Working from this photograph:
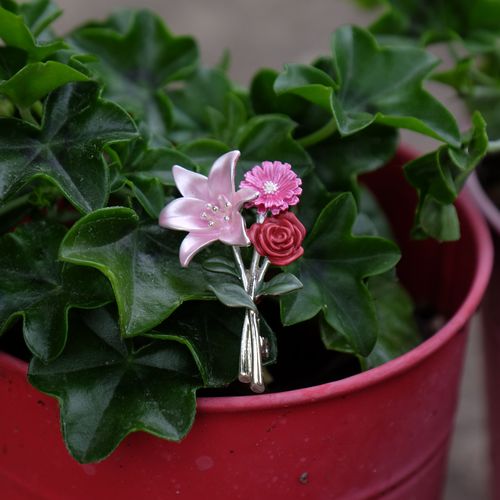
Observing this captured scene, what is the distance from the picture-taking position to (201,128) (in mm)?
743

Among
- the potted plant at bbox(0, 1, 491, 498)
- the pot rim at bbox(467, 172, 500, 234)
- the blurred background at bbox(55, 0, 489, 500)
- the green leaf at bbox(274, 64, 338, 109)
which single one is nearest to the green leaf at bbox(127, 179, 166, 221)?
the potted plant at bbox(0, 1, 491, 498)

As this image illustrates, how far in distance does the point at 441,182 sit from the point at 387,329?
0.12 metres

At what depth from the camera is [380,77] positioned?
648 mm

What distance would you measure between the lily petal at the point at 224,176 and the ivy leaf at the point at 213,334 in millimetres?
81

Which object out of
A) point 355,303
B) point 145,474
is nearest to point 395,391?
point 355,303

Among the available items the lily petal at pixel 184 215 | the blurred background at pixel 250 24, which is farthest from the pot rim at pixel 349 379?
the blurred background at pixel 250 24

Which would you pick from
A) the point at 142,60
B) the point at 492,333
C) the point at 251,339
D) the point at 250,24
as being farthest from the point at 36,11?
the point at 250,24

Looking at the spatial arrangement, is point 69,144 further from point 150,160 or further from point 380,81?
point 380,81

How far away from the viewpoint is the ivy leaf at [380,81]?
23.9 inches

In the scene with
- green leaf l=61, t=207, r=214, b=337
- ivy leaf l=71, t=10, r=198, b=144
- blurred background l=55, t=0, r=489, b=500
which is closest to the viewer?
green leaf l=61, t=207, r=214, b=337

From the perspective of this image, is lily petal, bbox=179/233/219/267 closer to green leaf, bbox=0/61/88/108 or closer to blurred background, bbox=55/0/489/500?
green leaf, bbox=0/61/88/108

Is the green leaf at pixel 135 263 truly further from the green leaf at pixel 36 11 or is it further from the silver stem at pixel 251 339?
the green leaf at pixel 36 11

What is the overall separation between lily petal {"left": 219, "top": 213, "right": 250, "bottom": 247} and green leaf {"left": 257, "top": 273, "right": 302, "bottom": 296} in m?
0.03

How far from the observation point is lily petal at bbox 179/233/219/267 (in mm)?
489
